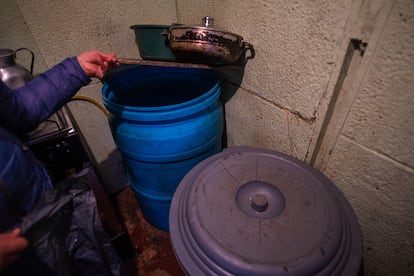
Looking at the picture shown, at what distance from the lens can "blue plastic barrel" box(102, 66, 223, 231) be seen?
983 millimetres

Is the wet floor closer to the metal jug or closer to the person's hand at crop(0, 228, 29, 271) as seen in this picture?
the person's hand at crop(0, 228, 29, 271)

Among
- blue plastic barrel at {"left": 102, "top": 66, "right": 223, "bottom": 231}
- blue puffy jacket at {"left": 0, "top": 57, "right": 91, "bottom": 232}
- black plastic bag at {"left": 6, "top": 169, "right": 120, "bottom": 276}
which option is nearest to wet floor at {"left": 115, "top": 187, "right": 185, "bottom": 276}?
blue plastic barrel at {"left": 102, "top": 66, "right": 223, "bottom": 231}

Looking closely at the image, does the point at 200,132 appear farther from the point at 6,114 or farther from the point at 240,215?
the point at 6,114

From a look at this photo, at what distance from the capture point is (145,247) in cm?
146

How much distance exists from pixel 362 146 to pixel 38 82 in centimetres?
123

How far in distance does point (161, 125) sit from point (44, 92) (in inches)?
17.7

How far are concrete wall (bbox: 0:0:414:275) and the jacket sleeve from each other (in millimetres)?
468

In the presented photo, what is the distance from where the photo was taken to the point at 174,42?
99cm

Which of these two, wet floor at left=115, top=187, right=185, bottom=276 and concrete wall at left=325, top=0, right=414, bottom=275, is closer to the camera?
concrete wall at left=325, top=0, right=414, bottom=275

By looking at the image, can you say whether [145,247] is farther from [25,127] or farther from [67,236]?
[25,127]

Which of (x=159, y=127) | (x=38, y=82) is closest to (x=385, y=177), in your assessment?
(x=159, y=127)

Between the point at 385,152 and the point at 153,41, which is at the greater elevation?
the point at 153,41

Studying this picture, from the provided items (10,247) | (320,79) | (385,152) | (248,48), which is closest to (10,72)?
(10,247)

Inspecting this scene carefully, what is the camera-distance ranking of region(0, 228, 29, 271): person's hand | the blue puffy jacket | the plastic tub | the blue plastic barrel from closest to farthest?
region(0, 228, 29, 271): person's hand < the blue puffy jacket < the blue plastic barrel < the plastic tub
